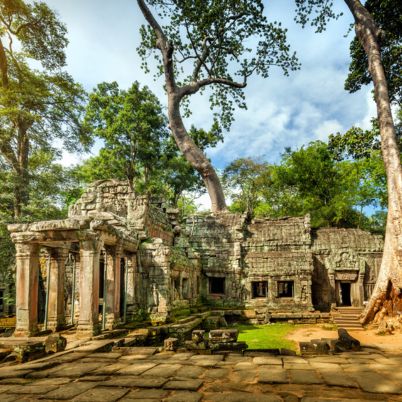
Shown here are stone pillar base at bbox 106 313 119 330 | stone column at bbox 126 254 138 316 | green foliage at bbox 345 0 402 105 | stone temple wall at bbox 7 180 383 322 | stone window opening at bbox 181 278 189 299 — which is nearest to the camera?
stone pillar base at bbox 106 313 119 330

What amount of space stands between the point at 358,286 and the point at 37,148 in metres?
19.8

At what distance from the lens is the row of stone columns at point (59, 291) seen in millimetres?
8734

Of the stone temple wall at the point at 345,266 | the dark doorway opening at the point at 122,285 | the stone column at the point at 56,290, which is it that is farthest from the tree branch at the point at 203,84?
the stone column at the point at 56,290

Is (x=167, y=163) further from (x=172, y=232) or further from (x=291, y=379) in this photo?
(x=291, y=379)

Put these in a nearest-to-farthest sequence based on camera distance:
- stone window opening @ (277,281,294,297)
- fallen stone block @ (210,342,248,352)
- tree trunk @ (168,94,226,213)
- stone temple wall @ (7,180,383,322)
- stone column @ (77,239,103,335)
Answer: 1. fallen stone block @ (210,342,248,352)
2. stone column @ (77,239,103,335)
3. stone temple wall @ (7,180,383,322)
4. stone window opening @ (277,281,294,297)
5. tree trunk @ (168,94,226,213)

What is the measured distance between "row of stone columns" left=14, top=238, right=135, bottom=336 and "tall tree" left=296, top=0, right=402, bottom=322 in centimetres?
960

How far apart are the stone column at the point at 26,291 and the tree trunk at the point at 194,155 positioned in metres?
15.3

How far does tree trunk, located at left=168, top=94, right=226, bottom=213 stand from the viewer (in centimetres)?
2352

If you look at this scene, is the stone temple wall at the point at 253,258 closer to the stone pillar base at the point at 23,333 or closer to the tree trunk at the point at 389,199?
the tree trunk at the point at 389,199

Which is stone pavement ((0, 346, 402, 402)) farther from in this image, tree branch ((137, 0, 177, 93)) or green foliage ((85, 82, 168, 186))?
green foliage ((85, 82, 168, 186))

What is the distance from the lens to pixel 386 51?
18.4 meters

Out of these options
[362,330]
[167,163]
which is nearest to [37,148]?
[167,163]

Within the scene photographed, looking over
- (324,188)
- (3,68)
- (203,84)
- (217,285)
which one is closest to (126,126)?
(203,84)

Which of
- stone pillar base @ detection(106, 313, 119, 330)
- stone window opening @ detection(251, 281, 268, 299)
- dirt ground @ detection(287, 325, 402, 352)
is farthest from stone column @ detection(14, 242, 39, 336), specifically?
stone window opening @ detection(251, 281, 268, 299)
